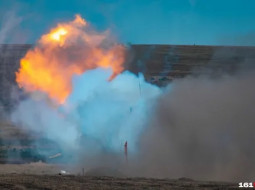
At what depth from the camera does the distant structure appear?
63094mm

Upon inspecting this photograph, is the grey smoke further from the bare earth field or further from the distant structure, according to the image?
the distant structure

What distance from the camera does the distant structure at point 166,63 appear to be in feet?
207

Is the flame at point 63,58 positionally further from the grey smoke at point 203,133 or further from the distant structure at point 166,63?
the distant structure at point 166,63

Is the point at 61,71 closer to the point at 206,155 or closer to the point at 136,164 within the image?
the point at 136,164

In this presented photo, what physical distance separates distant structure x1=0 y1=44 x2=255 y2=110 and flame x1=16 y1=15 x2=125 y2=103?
22301 millimetres

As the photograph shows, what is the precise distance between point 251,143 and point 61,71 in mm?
13961

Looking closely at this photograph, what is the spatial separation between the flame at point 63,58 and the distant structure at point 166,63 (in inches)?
878

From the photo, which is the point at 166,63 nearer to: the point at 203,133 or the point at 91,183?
the point at 203,133

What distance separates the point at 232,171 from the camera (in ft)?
75.1

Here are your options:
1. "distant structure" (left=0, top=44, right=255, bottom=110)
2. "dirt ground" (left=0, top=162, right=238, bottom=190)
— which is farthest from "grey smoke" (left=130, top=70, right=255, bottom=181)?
"distant structure" (left=0, top=44, right=255, bottom=110)

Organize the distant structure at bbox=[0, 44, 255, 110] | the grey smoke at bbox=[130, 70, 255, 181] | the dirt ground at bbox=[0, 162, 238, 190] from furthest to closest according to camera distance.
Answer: the distant structure at bbox=[0, 44, 255, 110]
the grey smoke at bbox=[130, 70, 255, 181]
the dirt ground at bbox=[0, 162, 238, 190]

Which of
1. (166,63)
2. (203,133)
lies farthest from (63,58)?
(166,63)

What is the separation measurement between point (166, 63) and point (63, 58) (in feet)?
197

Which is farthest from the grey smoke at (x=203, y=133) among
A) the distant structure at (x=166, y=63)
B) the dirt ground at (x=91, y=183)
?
the distant structure at (x=166, y=63)
